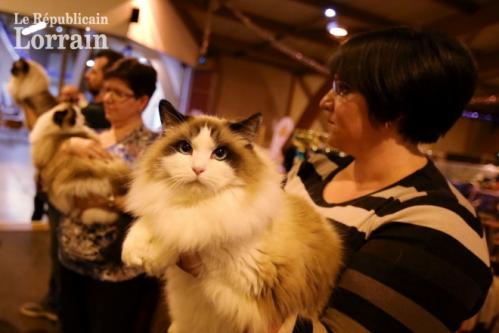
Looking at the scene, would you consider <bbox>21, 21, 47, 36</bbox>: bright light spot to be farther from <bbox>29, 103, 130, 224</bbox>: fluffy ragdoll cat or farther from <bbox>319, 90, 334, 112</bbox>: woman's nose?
<bbox>319, 90, 334, 112</bbox>: woman's nose

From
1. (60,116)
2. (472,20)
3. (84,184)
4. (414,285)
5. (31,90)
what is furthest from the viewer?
(472,20)

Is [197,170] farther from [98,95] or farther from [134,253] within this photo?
[98,95]

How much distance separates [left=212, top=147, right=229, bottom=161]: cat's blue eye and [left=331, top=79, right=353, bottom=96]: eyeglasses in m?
0.37

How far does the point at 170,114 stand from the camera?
913 mm

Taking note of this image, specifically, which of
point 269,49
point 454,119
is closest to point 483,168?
point 454,119

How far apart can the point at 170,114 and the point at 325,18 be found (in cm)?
372

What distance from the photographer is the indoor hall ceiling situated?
10.4ft

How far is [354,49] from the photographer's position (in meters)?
0.96

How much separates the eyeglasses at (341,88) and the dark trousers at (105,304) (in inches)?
46.1

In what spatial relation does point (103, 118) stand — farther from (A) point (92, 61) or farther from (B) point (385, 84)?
(B) point (385, 84)

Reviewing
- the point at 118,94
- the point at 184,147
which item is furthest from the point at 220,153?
the point at 118,94

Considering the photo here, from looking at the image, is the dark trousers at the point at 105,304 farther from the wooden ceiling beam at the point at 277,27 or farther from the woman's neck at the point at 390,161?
the wooden ceiling beam at the point at 277,27

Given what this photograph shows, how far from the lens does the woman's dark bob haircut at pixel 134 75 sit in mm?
1567

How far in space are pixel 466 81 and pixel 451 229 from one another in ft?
1.22
